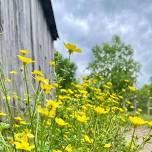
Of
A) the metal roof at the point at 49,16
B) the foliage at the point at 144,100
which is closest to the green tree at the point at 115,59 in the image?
the foliage at the point at 144,100

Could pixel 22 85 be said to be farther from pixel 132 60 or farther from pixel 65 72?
pixel 132 60

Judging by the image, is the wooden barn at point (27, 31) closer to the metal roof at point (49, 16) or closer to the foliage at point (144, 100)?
the metal roof at point (49, 16)

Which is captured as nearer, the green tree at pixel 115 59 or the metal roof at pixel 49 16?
the metal roof at pixel 49 16

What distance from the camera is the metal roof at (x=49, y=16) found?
464 inches

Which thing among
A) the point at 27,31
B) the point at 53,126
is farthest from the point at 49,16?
the point at 53,126

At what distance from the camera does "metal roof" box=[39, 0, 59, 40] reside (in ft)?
38.7

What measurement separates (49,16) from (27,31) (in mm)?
3747

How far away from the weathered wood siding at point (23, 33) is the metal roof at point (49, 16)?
0.41 m

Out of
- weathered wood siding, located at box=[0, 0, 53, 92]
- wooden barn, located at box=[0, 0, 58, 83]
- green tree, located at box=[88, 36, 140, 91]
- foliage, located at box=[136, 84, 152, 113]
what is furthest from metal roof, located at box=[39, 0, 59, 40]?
green tree, located at box=[88, 36, 140, 91]

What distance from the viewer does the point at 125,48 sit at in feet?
193

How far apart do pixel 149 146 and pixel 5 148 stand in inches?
261

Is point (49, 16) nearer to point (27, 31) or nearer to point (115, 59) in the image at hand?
point (27, 31)

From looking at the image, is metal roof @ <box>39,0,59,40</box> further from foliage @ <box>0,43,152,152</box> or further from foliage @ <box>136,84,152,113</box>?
foliage @ <box>0,43,152,152</box>

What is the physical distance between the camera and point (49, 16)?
1245 cm
